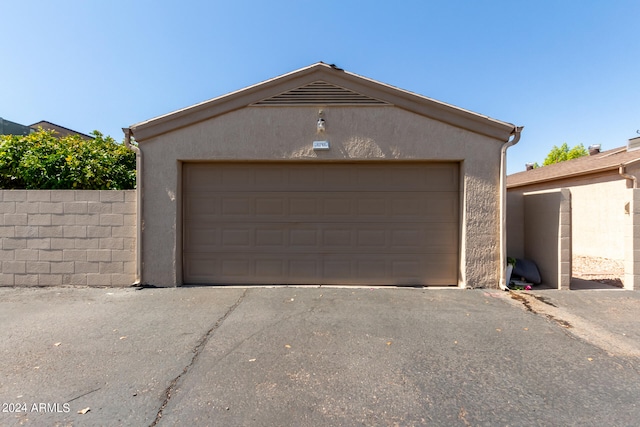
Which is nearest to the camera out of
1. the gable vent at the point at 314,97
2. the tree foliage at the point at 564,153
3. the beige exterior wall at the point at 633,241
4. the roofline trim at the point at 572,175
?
the beige exterior wall at the point at 633,241

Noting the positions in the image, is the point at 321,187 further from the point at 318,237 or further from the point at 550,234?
the point at 550,234

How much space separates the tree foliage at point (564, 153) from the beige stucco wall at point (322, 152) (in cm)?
4265

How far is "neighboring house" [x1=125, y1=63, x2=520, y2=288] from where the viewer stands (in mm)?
5641

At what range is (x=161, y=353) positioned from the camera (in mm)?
3211

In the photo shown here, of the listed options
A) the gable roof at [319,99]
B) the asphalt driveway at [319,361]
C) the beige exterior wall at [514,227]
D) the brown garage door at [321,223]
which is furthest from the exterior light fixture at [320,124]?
the beige exterior wall at [514,227]

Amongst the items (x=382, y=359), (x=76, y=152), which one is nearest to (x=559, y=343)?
(x=382, y=359)

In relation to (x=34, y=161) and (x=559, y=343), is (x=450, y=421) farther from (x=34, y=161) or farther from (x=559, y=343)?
(x=34, y=161)

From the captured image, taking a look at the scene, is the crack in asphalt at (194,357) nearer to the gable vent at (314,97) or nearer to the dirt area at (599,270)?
the gable vent at (314,97)

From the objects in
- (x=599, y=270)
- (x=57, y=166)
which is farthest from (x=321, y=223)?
(x=599, y=270)

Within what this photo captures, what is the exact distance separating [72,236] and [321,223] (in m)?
4.73

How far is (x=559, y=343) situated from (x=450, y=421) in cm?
218

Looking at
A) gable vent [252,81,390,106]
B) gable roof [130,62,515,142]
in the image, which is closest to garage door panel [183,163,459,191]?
gable roof [130,62,515,142]

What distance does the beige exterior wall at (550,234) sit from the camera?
219 inches

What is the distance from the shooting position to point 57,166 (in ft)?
19.6
